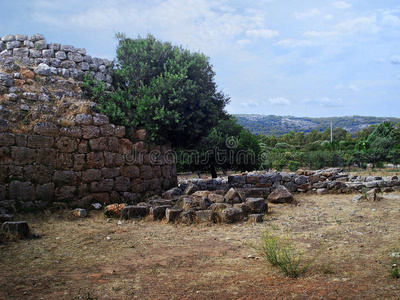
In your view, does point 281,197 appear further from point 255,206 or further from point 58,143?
point 58,143

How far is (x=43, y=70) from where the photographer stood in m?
12.1

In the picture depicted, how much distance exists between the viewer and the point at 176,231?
8.10 m

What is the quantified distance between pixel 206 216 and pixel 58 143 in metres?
5.12

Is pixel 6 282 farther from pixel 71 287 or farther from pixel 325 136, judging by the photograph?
pixel 325 136

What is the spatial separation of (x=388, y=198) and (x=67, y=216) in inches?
435

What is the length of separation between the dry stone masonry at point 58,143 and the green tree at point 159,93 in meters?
0.60

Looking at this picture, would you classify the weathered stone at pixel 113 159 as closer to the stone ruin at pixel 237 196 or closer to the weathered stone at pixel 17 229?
the stone ruin at pixel 237 196

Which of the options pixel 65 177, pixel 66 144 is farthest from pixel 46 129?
Result: pixel 65 177

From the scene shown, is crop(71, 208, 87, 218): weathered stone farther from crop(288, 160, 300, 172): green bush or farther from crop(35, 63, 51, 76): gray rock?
crop(288, 160, 300, 172): green bush

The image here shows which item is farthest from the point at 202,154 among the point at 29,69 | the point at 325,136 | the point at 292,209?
the point at 325,136

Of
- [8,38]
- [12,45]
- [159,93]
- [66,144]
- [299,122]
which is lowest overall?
[66,144]

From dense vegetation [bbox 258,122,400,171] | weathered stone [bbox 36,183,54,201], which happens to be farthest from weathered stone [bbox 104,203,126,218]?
dense vegetation [bbox 258,122,400,171]

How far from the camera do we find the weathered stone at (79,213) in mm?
9495

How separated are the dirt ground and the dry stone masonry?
98cm
